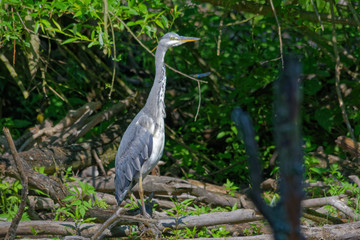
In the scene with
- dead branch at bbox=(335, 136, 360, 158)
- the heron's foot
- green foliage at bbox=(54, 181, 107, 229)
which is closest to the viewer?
green foliage at bbox=(54, 181, 107, 229)

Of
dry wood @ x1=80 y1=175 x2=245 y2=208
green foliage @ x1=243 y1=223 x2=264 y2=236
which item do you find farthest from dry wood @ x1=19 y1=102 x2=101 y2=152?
green foliage @ x1=243 y1=223 x2=264 y2=236

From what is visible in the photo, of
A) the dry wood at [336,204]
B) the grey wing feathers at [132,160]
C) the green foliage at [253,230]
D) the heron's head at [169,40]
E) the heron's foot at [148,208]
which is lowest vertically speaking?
the green foliage at [253,230]

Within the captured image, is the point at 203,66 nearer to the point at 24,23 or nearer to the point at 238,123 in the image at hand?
the point at 24,23

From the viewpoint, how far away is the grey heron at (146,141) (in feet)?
13.2

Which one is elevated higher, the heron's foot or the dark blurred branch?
the dark blurred branch

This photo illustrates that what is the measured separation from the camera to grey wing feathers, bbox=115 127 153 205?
158 inches

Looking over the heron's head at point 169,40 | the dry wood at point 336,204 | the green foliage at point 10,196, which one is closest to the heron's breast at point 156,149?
the heron's head at point 169,40

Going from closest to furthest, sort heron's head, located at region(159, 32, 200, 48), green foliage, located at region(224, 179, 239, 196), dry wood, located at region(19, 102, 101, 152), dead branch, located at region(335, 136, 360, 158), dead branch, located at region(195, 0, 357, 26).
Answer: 1. heron's head, located at region(159, 32, 200, 48)
2. dead branch, located at region(335, 136, 360, 158)
3. green foliage, located at region(224, 179, 239, 196)
4. dead branch, located at region(195, 0, 357, 26)
5. dry wood, located at region(19, 102, 101, 152)

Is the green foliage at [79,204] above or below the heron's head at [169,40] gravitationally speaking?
below

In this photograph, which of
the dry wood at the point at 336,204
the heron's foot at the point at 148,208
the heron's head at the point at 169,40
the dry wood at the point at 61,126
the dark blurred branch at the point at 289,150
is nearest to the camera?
the dark blurred branch at the point at 289,150

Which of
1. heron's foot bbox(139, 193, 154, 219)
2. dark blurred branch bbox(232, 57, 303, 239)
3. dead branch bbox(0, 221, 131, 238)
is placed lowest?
dead branch bbox(0, 221, 131, 238)

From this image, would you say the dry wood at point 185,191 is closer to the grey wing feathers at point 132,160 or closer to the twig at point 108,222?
the grey wing feathers at point 132,160

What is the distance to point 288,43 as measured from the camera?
19.3 feet

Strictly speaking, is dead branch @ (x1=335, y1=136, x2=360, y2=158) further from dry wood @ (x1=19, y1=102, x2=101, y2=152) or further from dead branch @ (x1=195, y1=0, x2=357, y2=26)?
dry wood @ (x1=19, y1=102, x2=101, y2=152)
